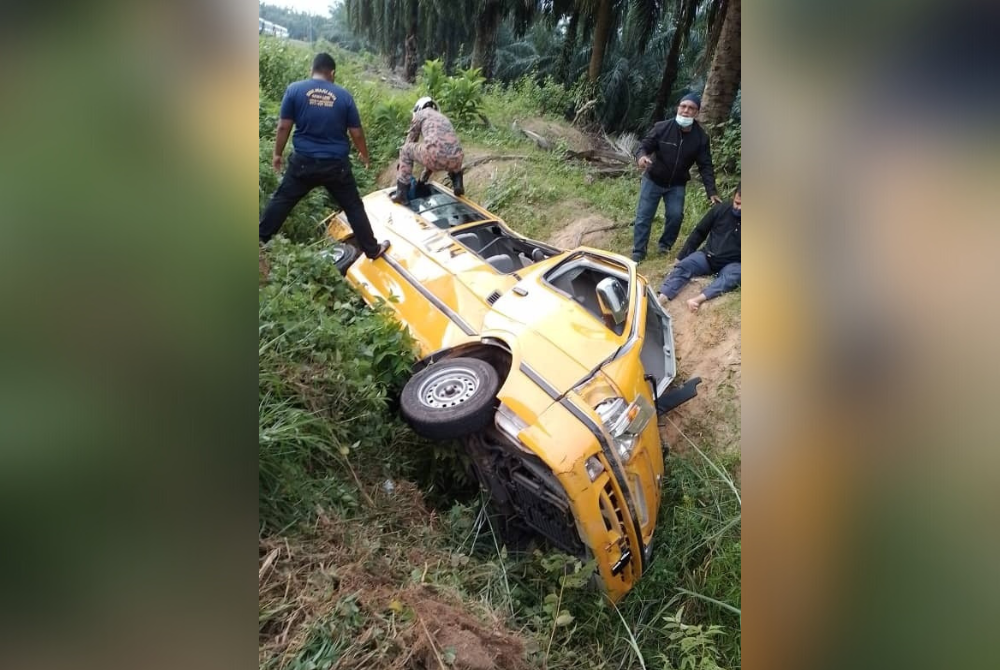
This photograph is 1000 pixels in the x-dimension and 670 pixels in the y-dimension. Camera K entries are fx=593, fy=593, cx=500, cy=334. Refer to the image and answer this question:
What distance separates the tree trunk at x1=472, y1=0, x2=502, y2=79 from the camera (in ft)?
33.9

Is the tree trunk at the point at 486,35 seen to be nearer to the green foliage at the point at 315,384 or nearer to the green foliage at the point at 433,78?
the green foliage at the point at 433,78

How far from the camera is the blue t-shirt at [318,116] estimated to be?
353 centimetres

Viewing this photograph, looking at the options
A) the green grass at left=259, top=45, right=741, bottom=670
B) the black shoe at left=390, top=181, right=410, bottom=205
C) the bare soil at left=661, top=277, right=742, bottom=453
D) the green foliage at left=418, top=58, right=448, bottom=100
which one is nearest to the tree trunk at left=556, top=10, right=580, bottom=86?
the green foliage at left=418, top=58, right=448, bottom=100

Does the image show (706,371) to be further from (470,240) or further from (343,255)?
(343,255)

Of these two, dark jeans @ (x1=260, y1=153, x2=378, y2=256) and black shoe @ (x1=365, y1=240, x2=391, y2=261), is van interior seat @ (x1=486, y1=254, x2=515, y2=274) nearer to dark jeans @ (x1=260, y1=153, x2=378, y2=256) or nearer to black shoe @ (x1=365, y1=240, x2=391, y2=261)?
black shoe @ (x1=365, y1=240, x2=391, y2=261)

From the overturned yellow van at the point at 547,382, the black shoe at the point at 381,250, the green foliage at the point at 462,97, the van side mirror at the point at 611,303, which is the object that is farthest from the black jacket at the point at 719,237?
the green foliage at the point at 462,97

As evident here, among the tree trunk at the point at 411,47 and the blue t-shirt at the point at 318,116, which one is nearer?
the blue t-shirt at the point at 318,116

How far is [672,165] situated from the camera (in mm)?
5078

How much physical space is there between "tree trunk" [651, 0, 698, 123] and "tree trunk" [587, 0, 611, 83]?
1180 millimetres

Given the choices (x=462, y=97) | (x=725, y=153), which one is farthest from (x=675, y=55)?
(x=725, y=153)

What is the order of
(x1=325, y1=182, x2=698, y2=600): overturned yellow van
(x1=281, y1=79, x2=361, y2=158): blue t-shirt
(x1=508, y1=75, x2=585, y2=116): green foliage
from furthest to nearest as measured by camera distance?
(x1=508, y1=75, x2=585, y2=116): green foliage, (x1=281, y1=79, x2=361, y2=158): blue t-shirt, (x1=325, y1=182, x2=698, y2=600): overturned yellow van

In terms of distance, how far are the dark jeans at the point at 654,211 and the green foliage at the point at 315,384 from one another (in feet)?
9.66
